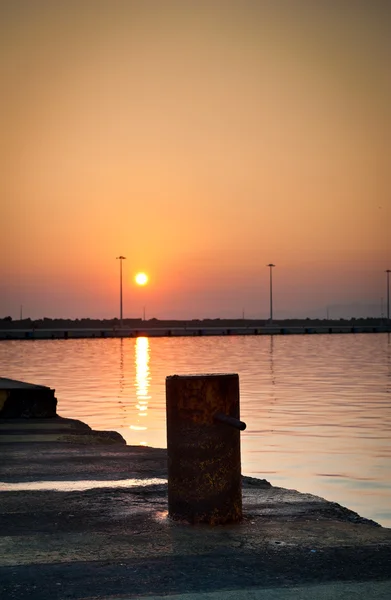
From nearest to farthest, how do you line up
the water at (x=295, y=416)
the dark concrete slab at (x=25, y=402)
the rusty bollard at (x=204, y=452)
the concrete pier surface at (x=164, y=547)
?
the concrete pier surface at (x=164, y=547), the rusty bollard at (x=204, y=452), the water at (x=295, y=416), the dark concrete slab at (x=25, y=402)

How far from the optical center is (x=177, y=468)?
645 cm

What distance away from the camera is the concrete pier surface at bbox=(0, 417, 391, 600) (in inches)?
193

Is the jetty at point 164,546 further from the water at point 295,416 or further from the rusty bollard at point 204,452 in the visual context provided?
the water at point 295,416

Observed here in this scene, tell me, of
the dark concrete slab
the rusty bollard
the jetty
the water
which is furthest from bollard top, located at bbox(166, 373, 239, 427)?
the dark concrete slab

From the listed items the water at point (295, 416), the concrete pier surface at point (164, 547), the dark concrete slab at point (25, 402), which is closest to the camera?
the concrete pier surface at point (164, 547)

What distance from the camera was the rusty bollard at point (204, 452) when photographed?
6.38m

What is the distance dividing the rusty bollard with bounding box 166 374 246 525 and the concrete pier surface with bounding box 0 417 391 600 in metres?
0.13

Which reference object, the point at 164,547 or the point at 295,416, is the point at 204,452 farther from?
the point at 295,416

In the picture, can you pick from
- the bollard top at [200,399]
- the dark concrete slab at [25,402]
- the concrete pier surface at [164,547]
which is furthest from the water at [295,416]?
the bollard top at [200,399]

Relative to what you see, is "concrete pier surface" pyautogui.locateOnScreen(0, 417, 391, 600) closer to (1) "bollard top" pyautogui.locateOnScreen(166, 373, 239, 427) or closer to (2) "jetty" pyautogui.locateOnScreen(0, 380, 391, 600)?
(2) "jetty" pyautogui.locateOnScreen(0, 380, 391, 600)

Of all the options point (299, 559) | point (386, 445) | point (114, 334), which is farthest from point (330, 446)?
point (114, 334)

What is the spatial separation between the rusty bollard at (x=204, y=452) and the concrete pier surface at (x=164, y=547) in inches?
5.3

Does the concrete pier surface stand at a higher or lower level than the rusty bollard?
lower

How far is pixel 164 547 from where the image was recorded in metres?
5.78
